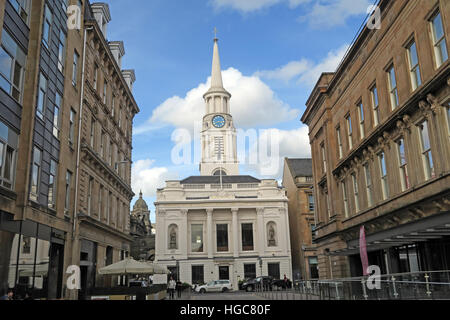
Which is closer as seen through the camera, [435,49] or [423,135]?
[435,49]

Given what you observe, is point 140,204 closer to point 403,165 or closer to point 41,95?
point 41,95

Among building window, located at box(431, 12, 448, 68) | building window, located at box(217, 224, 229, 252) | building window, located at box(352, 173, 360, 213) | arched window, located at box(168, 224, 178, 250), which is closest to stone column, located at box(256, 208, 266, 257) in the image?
building window, located at box(217, 224, 229, 252)

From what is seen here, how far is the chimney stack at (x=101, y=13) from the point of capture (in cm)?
3222

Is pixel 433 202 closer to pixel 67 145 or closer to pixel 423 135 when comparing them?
pixel 423 135

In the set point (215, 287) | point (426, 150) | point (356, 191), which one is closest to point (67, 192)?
point (356, 191)

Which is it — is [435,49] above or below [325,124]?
below

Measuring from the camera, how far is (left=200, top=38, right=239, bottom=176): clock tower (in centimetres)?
8969

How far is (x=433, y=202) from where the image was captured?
56.6ft

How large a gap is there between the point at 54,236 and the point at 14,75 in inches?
322

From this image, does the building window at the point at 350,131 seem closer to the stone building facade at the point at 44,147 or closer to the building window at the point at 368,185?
the building window at the point at 368,185

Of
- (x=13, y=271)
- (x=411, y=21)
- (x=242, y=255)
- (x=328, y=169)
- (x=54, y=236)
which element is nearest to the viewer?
(x=13, y=271)

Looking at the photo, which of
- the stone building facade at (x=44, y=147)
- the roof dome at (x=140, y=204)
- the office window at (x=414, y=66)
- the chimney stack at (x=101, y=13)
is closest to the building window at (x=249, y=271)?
the stone building facade at (x=44, y=147)
